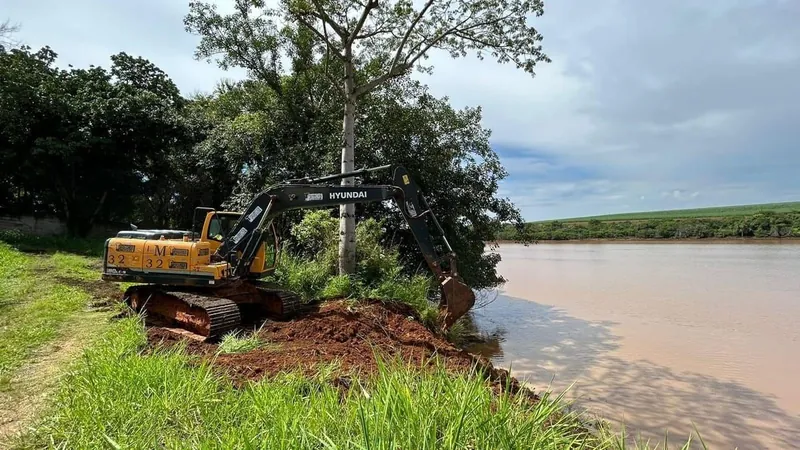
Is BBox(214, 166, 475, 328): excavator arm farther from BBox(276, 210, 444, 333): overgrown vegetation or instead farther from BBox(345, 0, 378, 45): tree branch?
BBox(345, 0, 378, 45): tree branch

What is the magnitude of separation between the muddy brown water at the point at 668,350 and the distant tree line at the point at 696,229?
19.6 metres

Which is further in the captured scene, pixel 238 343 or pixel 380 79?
pixel 380 79

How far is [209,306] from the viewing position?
272 inches

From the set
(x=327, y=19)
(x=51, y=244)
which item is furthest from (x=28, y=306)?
(x=51, y=244)

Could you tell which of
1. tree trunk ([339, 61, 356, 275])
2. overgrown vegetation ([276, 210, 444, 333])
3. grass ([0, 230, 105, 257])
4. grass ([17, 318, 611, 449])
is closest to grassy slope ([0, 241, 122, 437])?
grass ([17, 318, 611, 449])

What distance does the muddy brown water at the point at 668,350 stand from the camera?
6008mm

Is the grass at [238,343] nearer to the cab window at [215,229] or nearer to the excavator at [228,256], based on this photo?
the excavator at [228,256]

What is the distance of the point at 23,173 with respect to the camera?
62.4 ft

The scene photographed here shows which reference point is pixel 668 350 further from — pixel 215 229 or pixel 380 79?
pixel 215 229

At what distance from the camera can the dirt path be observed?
3.73 metres

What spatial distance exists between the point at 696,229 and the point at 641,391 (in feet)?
152

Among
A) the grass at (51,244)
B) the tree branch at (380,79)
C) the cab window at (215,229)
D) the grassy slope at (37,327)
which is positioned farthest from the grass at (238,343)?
the grass at (51,244)

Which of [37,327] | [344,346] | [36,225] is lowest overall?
[344,346]

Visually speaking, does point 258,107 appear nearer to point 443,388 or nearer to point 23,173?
point 23,173
